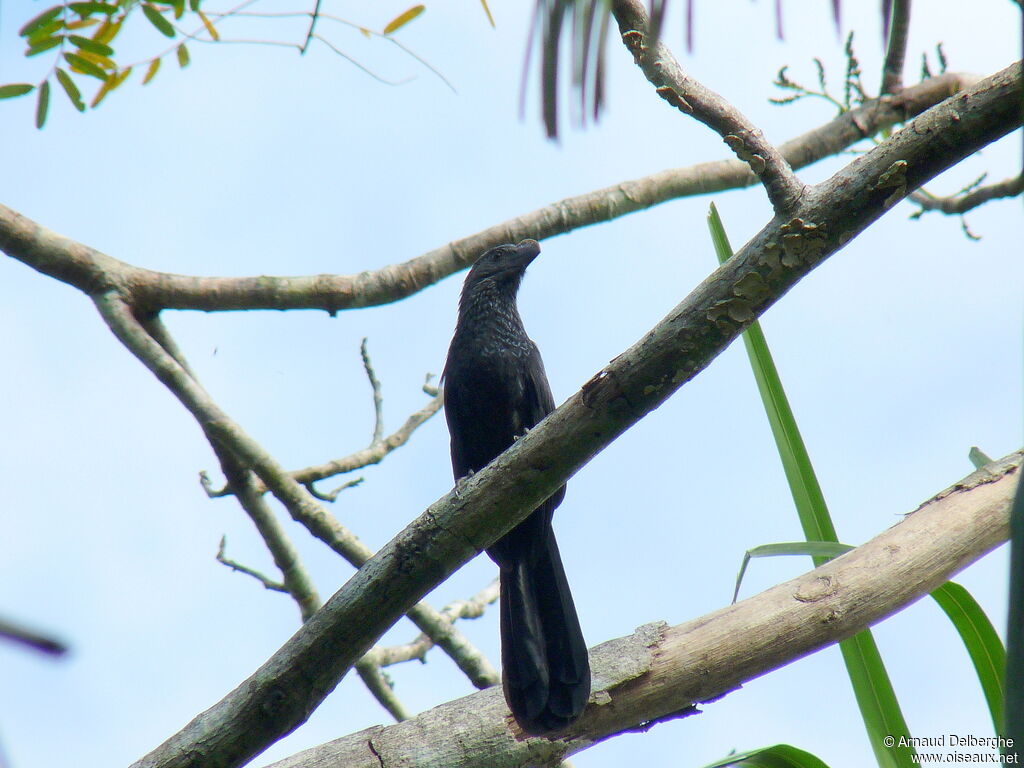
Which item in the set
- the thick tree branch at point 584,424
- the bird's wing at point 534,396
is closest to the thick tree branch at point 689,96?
the thick tree branch at point 584,424

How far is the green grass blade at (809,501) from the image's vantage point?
2.12m

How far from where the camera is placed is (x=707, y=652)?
2.47m

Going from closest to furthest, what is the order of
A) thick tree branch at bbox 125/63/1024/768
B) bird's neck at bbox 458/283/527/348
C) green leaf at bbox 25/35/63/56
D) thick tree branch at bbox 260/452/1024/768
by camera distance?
thick tree branch at bbox 125/63/1024/768
thick tree branch at bbox 260/452/1024/768
green leaf at bbox 25/35/63/56
bird's neck at bbox 458/283/527/348

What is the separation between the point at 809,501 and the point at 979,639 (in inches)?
19.7

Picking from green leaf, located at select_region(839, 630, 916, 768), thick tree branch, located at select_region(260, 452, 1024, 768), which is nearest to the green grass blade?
green leaf, located at select_region(839, 630, 916, 768)

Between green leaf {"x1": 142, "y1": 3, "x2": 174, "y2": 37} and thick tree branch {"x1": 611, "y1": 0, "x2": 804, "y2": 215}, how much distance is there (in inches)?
88.8

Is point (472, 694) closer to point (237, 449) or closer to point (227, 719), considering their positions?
point (227, 719)

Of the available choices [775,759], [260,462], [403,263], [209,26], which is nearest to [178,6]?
[209,26]

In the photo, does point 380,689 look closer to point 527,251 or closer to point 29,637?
point 527,251

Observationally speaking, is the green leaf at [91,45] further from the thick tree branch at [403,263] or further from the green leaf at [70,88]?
the thick tree branch at [403,263]

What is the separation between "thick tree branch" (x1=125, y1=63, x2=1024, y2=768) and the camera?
1638 mm

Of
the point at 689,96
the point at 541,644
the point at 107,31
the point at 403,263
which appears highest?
the point at 107,31

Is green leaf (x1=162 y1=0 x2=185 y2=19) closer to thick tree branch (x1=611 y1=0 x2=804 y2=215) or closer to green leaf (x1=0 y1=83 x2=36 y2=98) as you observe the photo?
green leaf (x1=0 y1=83 x2=36 y2=98)

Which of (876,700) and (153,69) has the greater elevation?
(153,69)
